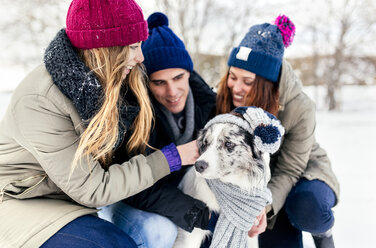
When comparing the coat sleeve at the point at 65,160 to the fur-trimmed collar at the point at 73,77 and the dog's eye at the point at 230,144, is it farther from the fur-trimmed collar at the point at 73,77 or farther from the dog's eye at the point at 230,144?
the dog's eye at the point at 230,144

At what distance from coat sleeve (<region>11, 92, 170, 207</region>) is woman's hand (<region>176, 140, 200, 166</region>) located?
0.62 ft

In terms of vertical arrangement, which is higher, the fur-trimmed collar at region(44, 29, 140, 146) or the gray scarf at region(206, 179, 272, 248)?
the fur-trimmed collar at region(44, 29, 140, 146)

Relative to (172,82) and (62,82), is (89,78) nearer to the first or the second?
(62,82)

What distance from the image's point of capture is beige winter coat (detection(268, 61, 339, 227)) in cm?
251

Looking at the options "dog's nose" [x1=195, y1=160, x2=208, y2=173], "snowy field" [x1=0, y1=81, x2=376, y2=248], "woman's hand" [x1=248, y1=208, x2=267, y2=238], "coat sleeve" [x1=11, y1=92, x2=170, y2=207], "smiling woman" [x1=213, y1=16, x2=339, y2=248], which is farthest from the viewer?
"snowy field" [x1=0, y1=81, x2=376, y2=248]

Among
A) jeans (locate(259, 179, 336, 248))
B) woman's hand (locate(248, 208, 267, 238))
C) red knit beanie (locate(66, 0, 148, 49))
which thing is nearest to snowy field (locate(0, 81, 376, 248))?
jeans (locate(259, 179, 336, 248))

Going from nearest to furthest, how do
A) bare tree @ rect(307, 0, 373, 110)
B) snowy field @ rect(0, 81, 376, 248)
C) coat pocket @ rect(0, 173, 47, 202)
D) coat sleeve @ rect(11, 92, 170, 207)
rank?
coat sleeve @ rect(11, 92, 170, 207)
coat pocket @ rect(0, 173, 47, 202)
snowy field @ rect(0, 81, 376, 248)
bare tree @ rect(307, 0, 373, 110)

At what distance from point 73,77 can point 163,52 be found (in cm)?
97

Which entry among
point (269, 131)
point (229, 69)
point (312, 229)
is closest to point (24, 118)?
point (269, 131)

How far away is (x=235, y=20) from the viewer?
6.92 metres

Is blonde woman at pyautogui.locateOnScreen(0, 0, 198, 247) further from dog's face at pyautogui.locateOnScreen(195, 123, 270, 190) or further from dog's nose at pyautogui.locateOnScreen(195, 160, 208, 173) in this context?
dog's face at pyautogui.locateOnScreen(195, 123, 270, 190)

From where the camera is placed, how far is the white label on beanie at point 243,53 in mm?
2531

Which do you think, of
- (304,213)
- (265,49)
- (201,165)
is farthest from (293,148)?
(201,165)

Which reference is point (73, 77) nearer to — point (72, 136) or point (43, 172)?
point (72, 136)
